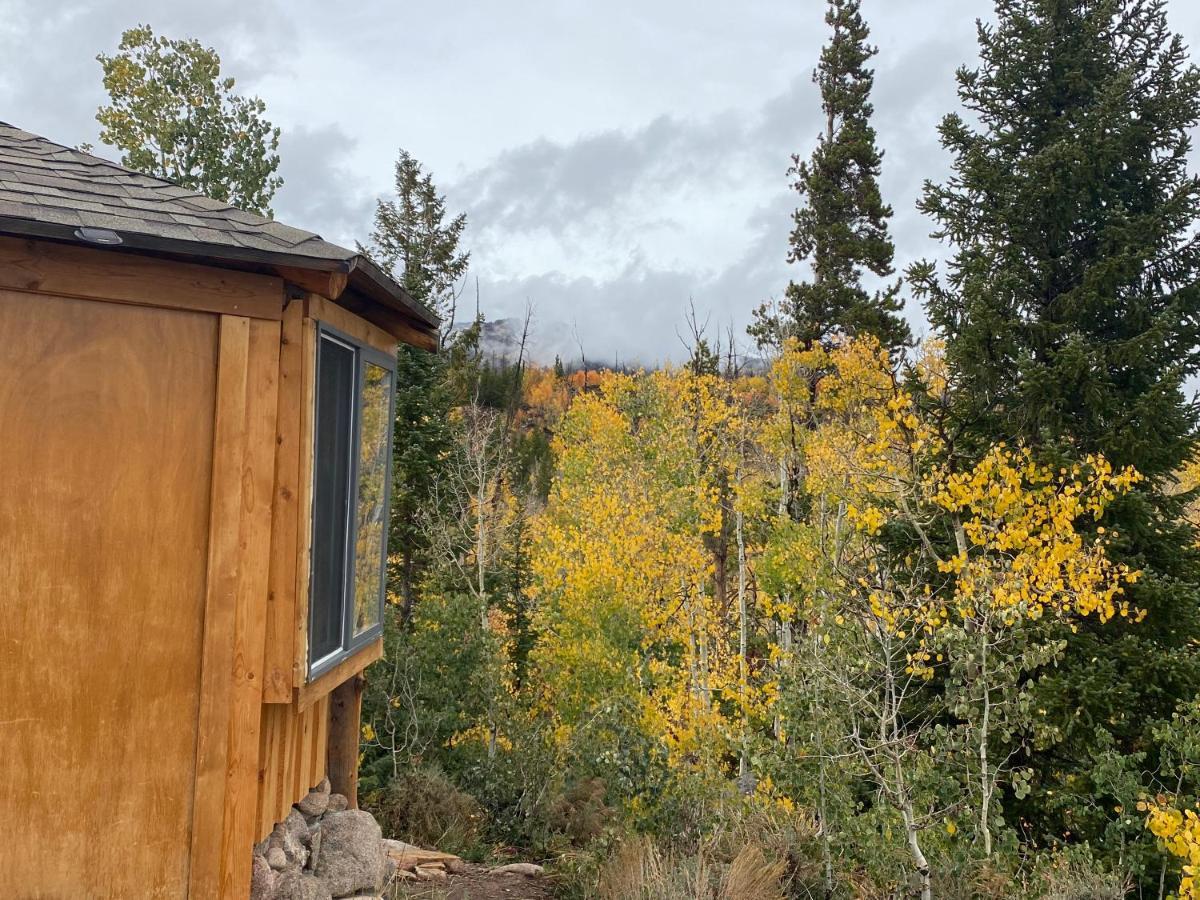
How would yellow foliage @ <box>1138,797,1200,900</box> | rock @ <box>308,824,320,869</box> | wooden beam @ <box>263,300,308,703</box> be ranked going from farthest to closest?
yellow foliage @ <box>1138,797,1200,900</box> < rock @ <box>308,824,320,869</box> < wooden beam @ <box>263,300,308,703</box>

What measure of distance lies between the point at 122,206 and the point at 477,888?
5079 mm

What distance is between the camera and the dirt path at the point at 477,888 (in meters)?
5.49

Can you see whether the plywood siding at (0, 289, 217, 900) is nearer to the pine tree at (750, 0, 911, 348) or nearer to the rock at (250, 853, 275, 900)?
the rock at (250, 853, 275, 900)

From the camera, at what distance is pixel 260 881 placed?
12.0 feet

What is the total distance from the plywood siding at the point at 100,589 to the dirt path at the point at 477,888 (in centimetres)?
231

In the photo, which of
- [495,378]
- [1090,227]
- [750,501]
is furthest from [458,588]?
[495,378]

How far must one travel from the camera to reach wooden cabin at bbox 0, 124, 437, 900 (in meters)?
3.27

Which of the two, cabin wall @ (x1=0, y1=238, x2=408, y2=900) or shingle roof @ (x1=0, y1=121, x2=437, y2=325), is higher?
shingle roof @ (x1=0, y1=121, x2=437, y2=325)

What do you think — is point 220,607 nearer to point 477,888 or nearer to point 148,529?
point 148,529

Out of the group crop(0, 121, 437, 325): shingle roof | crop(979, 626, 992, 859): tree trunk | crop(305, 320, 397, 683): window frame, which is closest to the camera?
crop(0, 121, 437, 325): shingle roof

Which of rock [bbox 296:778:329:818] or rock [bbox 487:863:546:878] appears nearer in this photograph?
rock [bbox 296:778:329:818]

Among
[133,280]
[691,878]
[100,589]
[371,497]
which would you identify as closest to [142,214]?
[133,280]

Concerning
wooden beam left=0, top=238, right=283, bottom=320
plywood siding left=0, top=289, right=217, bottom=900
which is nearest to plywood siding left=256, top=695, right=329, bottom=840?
plywood siding left=0, top=289, right=217, bottom=900

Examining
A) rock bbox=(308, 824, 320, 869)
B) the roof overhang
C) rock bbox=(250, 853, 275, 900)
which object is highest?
the roof overhang
